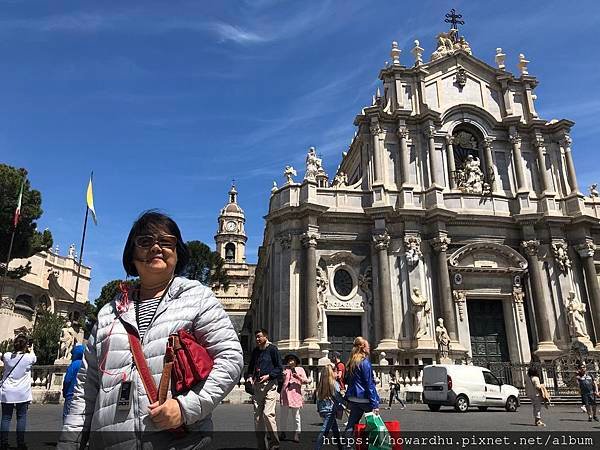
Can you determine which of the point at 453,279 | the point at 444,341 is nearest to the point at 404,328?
the point at 444,341

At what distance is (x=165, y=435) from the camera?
96.0 inches

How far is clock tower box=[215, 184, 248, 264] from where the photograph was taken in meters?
72.5

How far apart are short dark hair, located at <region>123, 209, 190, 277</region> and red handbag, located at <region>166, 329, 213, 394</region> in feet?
2.41

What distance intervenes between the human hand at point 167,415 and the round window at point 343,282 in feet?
73.0

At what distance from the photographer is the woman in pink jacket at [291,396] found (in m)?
9.45

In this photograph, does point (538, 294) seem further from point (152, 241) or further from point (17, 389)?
point (152, 241)

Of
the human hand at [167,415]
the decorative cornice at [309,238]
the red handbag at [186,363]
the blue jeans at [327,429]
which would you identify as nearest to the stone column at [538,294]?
the decorative cornice at [309,238]

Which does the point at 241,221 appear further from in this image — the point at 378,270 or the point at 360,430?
the point at 360,430

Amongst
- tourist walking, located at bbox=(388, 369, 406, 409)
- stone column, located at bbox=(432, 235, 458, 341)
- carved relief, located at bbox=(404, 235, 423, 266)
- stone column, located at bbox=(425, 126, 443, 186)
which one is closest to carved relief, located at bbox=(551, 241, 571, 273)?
stone column, located at bbox=(432, 235, 458, 341)

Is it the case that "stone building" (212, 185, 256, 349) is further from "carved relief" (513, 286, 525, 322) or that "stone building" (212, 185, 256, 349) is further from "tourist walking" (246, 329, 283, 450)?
"tourist walking" (246, 329, 283, 450)

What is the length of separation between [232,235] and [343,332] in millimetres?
51531

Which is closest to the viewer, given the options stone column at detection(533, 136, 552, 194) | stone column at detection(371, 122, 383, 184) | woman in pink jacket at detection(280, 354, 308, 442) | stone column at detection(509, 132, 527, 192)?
woman in pink jacket at detection(280, 354, 308, 442)

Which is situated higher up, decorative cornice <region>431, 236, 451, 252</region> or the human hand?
decorative cornice <region>431, 236, 451, 252</region>

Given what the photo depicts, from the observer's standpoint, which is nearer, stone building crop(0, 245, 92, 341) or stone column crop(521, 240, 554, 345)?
stone column crop(521, 240, 554, 345)
